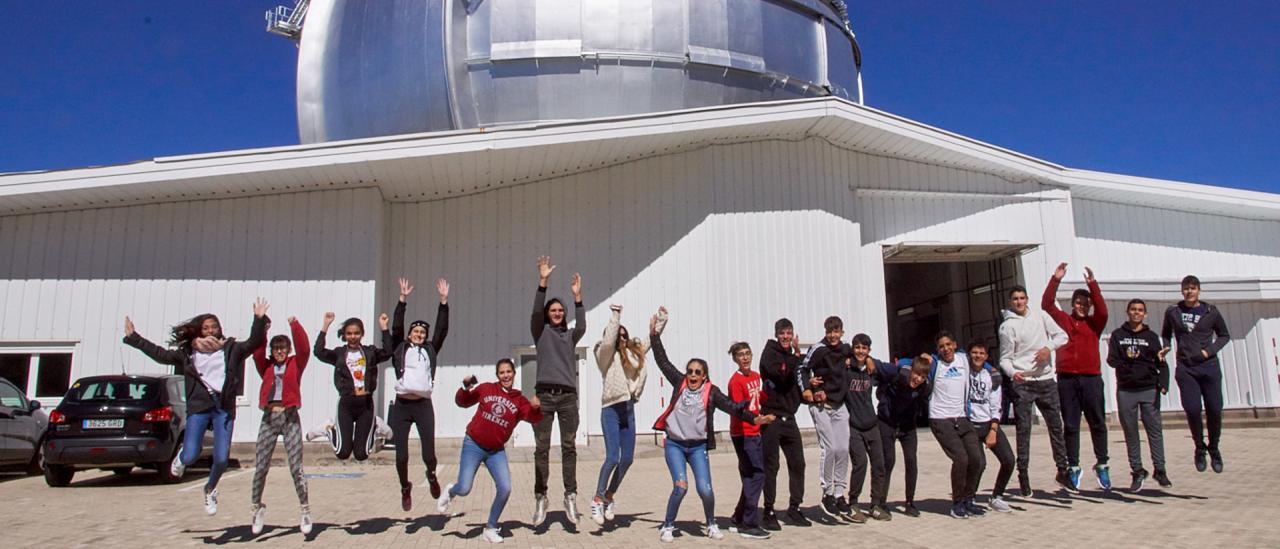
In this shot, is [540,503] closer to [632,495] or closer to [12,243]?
[632,495]

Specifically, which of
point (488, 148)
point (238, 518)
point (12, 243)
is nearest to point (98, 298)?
point (12, 243)

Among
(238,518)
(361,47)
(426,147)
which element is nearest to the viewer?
(238,518)

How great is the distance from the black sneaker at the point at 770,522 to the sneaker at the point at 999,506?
2.08 metres

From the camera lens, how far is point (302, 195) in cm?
1573

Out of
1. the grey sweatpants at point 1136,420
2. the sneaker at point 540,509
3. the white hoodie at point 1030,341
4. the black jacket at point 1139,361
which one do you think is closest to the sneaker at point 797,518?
the sneaker at point 540,509

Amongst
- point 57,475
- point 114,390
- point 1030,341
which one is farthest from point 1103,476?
point 57,475

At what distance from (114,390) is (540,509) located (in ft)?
23.5

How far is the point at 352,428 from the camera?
7508mm

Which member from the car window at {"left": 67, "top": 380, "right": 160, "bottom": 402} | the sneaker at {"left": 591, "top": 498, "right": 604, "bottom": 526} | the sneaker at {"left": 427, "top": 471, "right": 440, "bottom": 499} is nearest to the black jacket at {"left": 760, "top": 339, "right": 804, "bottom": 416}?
the sneaker at {"left": 591, "top": 498, "right": 604, "bottom": 526}

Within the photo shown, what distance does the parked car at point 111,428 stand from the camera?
421 inches

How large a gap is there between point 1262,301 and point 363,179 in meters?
18.8

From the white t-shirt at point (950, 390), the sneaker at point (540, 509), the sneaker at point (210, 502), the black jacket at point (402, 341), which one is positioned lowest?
the sneaker at point (540, 509)

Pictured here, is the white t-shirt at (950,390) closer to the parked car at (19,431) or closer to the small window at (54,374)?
the parked car at (19,431)

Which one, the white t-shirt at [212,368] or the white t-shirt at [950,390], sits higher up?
the white t-shirt at [212,368]
